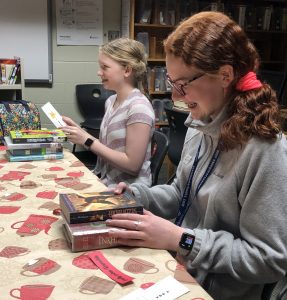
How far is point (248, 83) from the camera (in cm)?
105

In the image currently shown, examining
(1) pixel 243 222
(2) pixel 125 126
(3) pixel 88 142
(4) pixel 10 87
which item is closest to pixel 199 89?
(1) pixel 243 222

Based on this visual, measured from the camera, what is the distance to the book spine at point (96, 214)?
1003 mm

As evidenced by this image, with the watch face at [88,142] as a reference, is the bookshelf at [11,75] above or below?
above

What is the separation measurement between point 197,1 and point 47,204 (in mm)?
3522

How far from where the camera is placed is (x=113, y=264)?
3.10 feet

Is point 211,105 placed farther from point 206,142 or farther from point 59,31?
point 59,31

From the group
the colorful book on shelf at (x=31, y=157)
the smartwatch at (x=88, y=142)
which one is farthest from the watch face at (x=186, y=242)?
the colorful book on shelf at (x=31, y=157)

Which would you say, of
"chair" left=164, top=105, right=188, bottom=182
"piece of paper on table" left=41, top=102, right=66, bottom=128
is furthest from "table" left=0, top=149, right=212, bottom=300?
"chair" left=164, top=105, right=188, bottom=182

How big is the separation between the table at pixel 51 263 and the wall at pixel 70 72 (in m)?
2.68

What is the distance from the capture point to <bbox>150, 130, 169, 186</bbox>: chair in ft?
6.34

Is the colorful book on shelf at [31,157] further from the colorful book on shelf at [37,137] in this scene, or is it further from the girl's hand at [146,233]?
the girl's hand at [146,233]

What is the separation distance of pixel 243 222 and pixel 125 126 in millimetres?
996

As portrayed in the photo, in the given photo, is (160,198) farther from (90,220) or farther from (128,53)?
(128,53)

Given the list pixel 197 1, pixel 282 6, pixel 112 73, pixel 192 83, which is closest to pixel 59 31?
pixel 197 1
